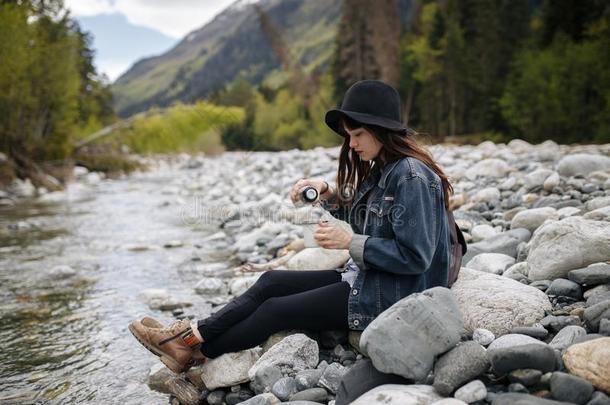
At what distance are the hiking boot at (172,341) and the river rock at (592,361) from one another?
6.55ft

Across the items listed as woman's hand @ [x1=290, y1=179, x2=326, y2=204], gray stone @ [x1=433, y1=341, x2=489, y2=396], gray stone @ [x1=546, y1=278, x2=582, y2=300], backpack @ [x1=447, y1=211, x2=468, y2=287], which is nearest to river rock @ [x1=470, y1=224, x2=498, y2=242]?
gray stone @ [x1=546, y1=278, x2=582, y2=300]

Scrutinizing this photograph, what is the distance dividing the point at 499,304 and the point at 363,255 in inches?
36.0

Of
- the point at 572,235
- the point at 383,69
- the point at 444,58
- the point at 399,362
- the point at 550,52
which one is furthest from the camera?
the point at 444,58

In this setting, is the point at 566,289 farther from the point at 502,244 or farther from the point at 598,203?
the point at 598,203

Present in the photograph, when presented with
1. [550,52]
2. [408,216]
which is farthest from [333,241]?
[550,52]

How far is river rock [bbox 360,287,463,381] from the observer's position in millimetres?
2234

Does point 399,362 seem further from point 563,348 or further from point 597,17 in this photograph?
point 597,17

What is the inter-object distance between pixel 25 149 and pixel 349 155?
52.5 feet

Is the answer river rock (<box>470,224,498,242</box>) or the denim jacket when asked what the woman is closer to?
the denim jacket

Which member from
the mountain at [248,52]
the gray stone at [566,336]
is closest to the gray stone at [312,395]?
the gray stone at [566,336]

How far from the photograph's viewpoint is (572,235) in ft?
10.5

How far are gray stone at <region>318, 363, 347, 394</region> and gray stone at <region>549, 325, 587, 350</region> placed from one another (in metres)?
1.06

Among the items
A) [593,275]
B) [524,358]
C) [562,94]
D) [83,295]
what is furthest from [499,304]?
[562,94]

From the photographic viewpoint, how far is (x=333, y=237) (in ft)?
8.57
